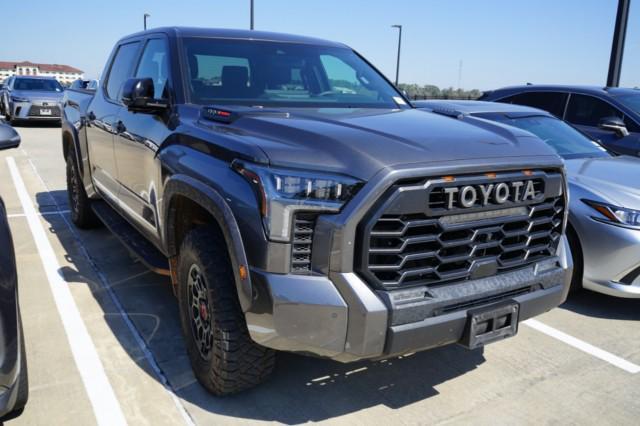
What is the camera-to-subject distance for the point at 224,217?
8.18 feet

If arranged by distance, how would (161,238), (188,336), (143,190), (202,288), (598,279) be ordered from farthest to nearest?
1. (598,279)
2. (143,190)
3. (161,238)
4. (188,336)
5. (202,288)

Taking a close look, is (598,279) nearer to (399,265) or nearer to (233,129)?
(399,265)

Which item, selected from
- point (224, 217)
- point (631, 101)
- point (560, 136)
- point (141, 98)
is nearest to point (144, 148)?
point (141, 98)

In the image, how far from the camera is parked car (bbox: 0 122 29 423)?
6.84 ft

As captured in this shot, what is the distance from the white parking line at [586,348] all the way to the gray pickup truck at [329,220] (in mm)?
966

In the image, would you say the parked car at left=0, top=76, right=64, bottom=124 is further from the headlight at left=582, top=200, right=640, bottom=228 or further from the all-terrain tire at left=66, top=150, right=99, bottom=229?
the headlight at left=582, top=200, right=640, bottom=228

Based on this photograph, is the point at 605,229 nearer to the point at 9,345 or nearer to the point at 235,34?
the point at 235,34

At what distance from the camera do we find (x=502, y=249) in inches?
105

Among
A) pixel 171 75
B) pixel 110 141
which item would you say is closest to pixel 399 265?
pixel 171 75

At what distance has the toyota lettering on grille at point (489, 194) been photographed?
2420 millimetres

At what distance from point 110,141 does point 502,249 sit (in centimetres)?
325

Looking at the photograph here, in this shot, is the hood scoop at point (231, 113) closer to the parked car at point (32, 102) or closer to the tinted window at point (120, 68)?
the tinted window at point (120, 68)

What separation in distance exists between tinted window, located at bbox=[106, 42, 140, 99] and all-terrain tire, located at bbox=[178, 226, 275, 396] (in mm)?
2283

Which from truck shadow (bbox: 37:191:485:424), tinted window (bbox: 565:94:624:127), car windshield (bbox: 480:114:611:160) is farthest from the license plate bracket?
tinted window (bbox: 565:94:624:127)
